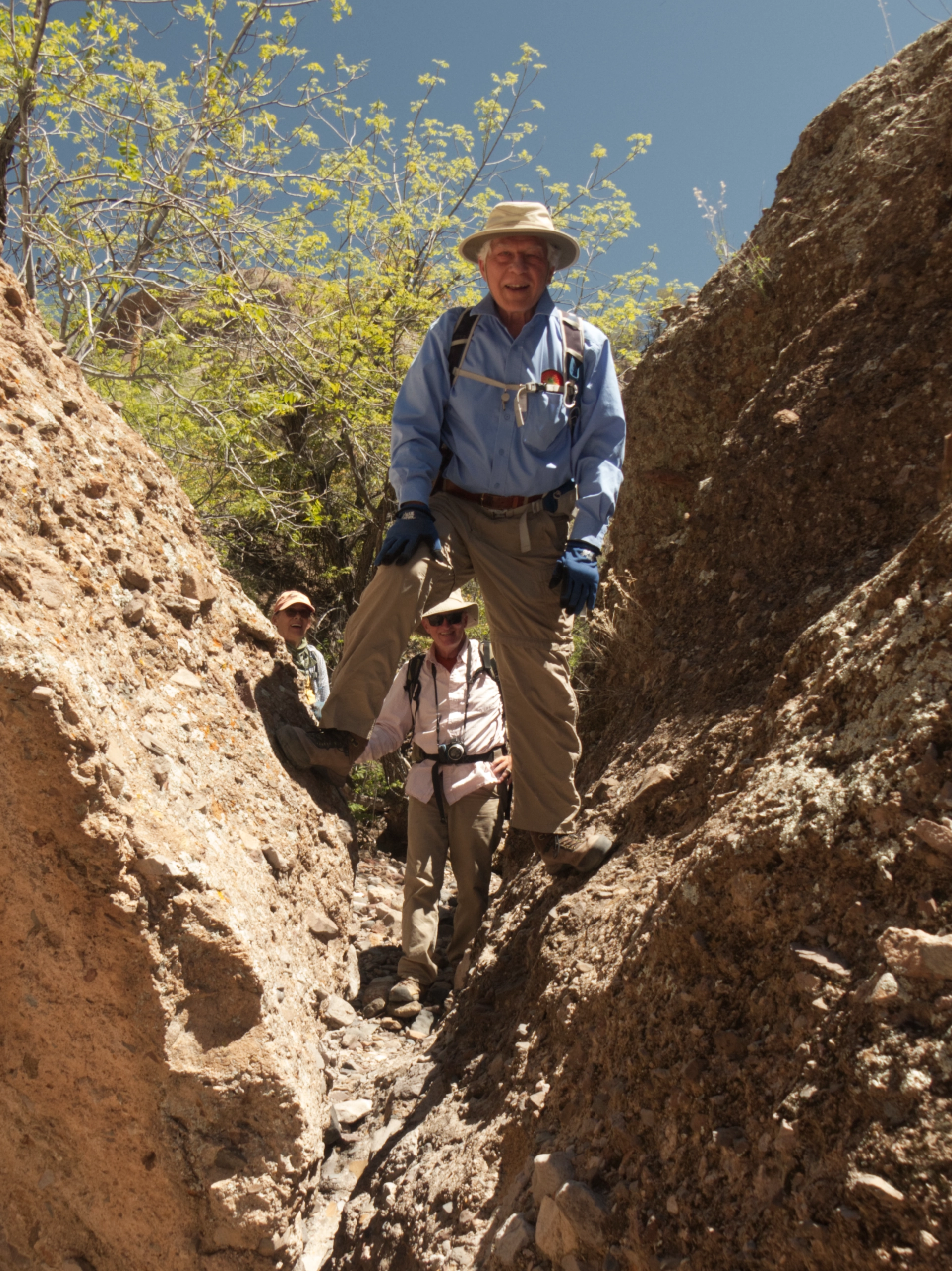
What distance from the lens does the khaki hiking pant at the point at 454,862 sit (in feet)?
15.7

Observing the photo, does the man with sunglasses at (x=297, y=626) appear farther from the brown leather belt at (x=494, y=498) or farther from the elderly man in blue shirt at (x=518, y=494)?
the brown leather belt at (x=494, y=498)

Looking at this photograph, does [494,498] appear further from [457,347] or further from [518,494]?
[457,347]

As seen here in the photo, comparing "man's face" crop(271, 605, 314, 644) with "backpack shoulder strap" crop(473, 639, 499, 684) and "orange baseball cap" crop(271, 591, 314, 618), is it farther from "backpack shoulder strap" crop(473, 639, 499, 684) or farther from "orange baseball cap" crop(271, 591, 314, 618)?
"backpack shoulder strap" crop(473, 639, 499, 684)

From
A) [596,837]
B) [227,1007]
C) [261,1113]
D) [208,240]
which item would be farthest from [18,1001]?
[208,240]

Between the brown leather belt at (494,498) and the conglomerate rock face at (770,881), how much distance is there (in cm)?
105

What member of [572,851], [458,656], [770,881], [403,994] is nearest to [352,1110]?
[403,994]

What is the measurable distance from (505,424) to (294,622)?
2231 mm

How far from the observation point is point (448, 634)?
5.05 m

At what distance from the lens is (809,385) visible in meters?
4.12

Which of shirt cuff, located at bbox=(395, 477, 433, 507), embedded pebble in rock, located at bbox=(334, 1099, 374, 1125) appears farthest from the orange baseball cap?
embedded pebble in rock, located at bbox=(334, 1099, 374, 1125)

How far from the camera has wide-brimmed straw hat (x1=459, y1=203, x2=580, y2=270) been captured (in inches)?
134

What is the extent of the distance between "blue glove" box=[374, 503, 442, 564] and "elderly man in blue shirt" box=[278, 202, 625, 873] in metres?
0.05

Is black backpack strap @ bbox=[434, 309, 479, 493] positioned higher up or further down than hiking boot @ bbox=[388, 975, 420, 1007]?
higher up

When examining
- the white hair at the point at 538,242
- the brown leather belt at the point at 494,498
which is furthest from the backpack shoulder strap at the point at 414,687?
the white hair at the point at 538,242
